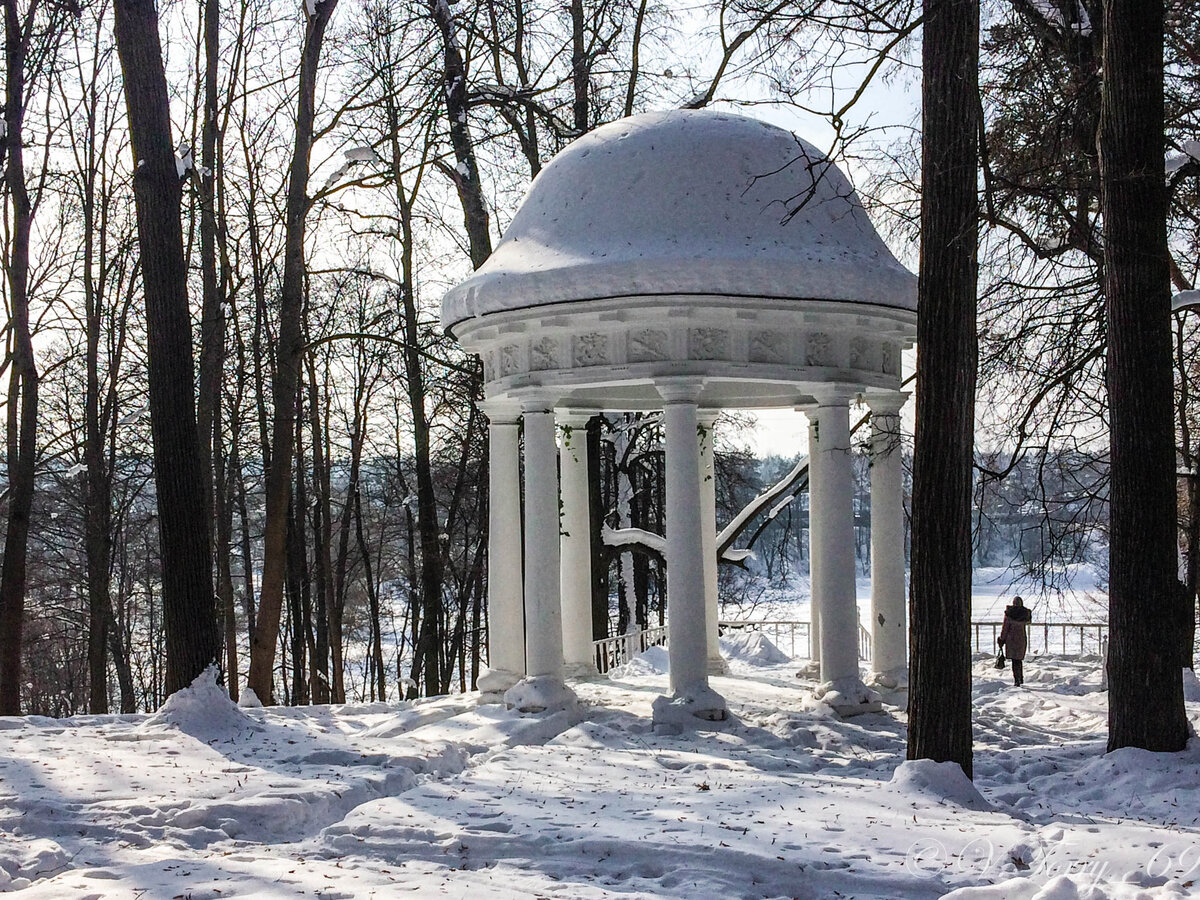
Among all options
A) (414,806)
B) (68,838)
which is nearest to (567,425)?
(414,806)

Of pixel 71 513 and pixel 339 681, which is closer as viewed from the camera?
pixel 339 681

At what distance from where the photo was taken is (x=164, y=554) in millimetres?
10859

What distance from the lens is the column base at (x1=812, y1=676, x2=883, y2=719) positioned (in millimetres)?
12141

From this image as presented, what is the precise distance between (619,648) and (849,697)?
795cm

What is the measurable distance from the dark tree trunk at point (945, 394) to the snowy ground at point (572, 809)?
0.61 meters

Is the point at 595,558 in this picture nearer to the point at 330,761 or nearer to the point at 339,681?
the point at 339,681

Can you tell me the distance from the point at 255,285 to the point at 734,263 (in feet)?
40.7

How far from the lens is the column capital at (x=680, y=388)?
39.1ft

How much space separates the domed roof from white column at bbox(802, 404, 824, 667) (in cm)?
221

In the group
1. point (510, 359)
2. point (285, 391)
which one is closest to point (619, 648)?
point (285, 391)

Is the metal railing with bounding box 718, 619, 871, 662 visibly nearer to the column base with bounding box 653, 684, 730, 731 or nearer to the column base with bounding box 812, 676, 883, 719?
the column base with bounding box 812, 676, 883, 719

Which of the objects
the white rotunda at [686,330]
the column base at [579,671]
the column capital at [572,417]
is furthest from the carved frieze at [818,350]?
the column base at [579,671]

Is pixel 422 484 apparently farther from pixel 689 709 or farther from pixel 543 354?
pixel 689 709

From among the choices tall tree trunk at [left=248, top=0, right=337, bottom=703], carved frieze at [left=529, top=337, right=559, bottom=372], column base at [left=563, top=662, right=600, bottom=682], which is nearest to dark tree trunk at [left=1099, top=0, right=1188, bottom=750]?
carved frieze at [left=529, top=337, right=559, bottom=372]
